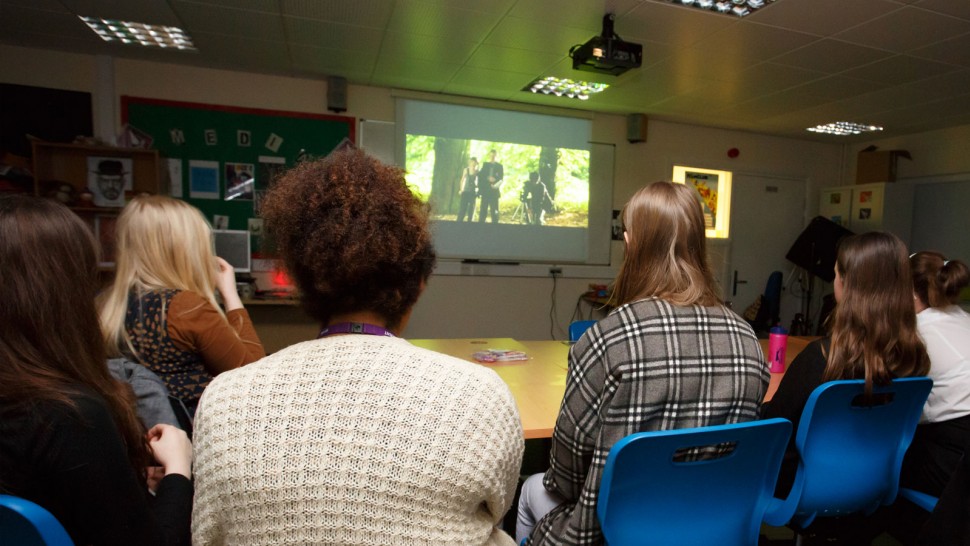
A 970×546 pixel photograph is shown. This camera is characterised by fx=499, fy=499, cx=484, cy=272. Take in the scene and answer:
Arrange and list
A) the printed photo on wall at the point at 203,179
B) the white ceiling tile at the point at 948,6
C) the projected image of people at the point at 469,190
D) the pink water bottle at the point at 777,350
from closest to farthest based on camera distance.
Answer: the pink water bottle at the point at 777,350, the white ceiling tile at the point at 948,6, the printed photo on wall at the point at 203,179, the projected image of people at the point at 469,190

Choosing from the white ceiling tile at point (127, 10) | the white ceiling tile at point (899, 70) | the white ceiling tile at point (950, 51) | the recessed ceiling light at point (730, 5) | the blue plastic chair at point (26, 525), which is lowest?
the blue plastic chair at point (26, 525)

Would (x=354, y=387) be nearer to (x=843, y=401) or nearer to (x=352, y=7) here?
(x=843, y=401)

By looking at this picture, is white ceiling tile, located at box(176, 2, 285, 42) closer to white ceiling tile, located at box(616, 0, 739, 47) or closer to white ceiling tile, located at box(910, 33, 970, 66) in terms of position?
white ceiling tile, located at box(616, 0, 739, 47)

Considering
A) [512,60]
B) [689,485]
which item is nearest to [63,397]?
[689,485]

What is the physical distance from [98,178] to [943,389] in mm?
5053

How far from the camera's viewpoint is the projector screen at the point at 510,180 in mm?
4660

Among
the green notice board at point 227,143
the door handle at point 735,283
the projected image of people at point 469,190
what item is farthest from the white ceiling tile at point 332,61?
the door handle at point 735,283

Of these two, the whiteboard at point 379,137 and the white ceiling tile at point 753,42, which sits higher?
the white ceiling tile at point 753,42

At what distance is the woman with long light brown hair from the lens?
3.56 ft

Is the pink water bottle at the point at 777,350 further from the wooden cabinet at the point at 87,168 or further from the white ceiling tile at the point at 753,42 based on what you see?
the wooden cabinet at the point at 87,168

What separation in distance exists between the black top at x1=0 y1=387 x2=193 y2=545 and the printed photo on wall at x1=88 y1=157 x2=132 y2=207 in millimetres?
3888

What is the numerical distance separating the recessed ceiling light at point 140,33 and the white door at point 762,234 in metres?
5.42

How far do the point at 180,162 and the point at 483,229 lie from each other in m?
2.64

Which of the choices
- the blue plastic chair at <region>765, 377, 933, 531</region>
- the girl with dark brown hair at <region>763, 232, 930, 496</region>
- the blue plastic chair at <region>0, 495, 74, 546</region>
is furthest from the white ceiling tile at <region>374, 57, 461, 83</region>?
the blue plastic chair at <region>0, 495, 74, 546</region>
